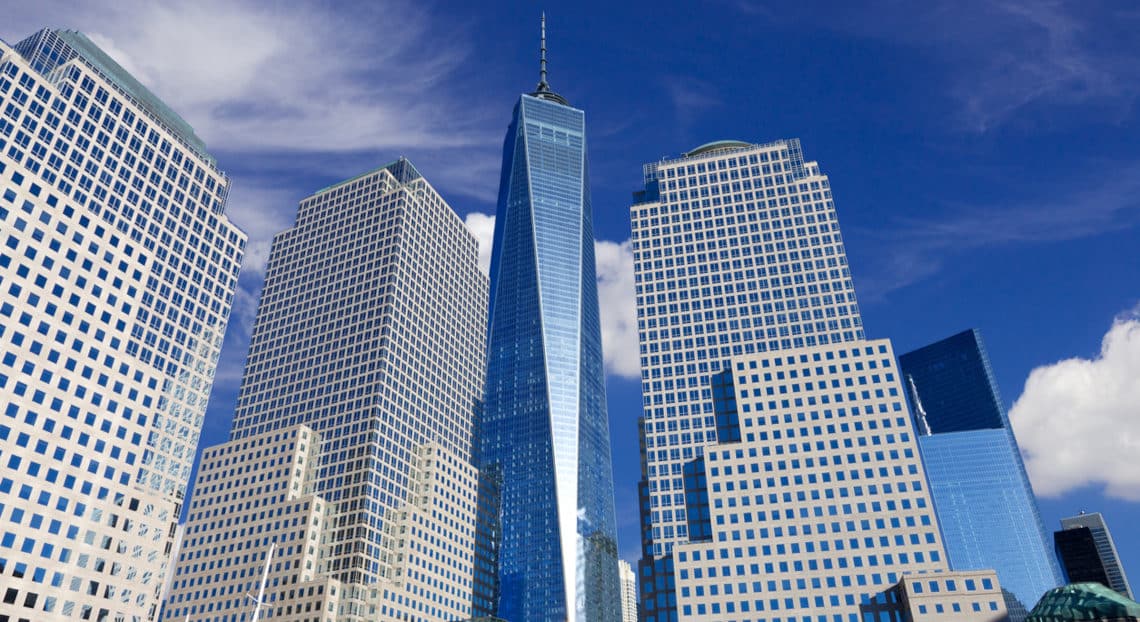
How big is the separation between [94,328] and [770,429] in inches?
4356

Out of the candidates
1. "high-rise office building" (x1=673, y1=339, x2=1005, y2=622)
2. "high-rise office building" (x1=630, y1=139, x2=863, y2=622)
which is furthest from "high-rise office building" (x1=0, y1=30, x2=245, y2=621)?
"high-rise office building" (x1=630, y1=139, x2=863, y2=622)

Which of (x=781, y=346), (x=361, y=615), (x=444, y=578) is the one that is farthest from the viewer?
(x=444, y=578)

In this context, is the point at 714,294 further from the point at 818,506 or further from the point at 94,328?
the point at 94,328

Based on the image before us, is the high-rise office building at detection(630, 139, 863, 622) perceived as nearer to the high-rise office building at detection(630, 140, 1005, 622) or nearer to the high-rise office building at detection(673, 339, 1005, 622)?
A: the high-rise office building at detection(630, 140, 1005, 622)

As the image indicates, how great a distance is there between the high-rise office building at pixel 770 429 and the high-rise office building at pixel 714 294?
33 cm

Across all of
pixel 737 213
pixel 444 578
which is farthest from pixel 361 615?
pixel 737 213

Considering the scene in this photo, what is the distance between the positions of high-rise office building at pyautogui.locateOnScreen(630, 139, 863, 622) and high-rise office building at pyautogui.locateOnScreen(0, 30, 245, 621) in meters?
91.0

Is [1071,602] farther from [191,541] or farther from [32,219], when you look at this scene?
[191,541]

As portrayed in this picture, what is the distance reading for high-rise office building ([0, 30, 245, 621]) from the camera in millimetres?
105188

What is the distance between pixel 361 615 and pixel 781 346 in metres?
105

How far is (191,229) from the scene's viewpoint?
485 ft

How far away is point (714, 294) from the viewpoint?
183750mm

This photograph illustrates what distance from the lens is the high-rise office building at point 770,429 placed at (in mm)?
122750

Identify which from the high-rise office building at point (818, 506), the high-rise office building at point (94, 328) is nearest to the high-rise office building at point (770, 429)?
the high-rise office building at point (818, 506)
